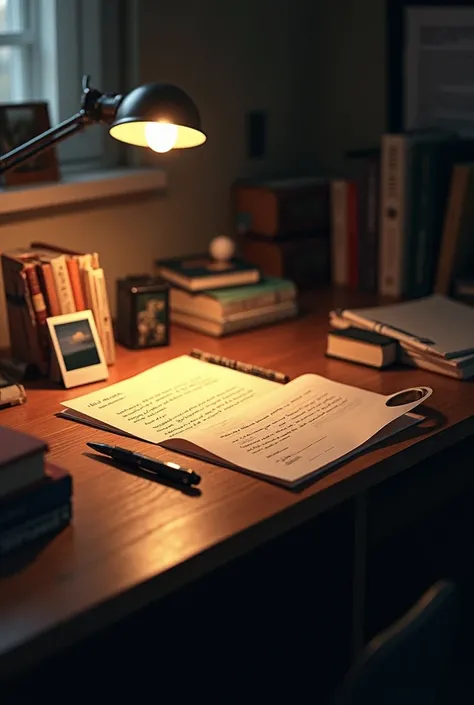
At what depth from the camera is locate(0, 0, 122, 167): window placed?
80.5 inches

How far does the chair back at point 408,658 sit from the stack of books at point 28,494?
1.39 feet

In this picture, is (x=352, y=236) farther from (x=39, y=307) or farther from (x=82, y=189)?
(x=39, y=307)

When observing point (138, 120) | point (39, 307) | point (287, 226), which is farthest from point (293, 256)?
point (138, 120)

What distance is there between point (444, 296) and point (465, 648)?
704 millimetres

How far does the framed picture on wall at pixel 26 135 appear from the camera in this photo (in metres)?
1.92

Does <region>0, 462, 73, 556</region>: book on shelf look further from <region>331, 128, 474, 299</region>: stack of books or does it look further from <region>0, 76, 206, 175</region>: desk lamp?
<region>331, 128, 474, 299</region>: stack of books

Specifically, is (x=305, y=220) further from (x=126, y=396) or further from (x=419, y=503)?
(x=126, y=396)

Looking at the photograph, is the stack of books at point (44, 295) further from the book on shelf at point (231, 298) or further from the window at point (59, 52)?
the window at point (59, 52)

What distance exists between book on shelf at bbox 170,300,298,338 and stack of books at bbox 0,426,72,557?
0.77 meters

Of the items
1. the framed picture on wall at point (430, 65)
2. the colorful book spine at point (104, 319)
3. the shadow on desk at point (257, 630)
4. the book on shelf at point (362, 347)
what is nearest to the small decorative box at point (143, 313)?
the colorful book spine at point (104, 319)

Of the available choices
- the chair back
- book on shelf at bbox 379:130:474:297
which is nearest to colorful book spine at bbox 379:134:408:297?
book on shelf at bbox 379:130:474:297

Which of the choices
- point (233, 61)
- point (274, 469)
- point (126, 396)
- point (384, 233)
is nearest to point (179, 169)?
point (233, 61)

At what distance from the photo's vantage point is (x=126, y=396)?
1.64m

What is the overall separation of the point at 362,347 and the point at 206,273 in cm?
38
